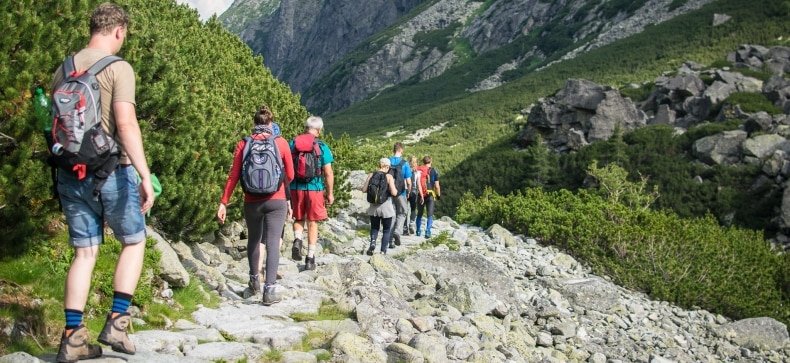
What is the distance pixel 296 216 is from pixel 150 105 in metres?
2.12

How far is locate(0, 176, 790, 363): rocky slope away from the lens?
5270 mm

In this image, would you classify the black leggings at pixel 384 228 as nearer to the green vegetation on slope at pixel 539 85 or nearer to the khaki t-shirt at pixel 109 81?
the khaki t-shirt at pixel 109 81

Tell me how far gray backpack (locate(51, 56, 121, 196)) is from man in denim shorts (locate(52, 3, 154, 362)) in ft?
0.17

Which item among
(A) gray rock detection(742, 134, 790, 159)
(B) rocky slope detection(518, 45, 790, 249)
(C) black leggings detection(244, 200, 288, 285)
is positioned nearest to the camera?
(C) black leggings detection(244, 200, 288, 285)

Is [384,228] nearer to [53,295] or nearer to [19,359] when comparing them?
[53,295]

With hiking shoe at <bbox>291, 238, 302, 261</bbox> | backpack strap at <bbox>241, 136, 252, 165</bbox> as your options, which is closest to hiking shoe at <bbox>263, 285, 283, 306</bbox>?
backpack strap at <bbox>241, 136, 252, 165</bbox>

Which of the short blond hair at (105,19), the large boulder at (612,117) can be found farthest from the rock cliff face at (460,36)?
the short blond hair at (105,19)

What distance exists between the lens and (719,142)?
3734 cm

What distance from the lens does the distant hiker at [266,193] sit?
615 centimetres

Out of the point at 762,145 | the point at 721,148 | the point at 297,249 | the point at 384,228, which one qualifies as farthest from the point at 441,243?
the point at 721,148

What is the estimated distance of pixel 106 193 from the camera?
11.9ft

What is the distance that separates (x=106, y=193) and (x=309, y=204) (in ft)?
14.3

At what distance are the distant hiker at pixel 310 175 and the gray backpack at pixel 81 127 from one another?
4.09m

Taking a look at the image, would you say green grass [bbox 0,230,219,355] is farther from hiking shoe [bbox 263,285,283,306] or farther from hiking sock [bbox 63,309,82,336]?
hiking sock [bbox 63,309,82,336]
